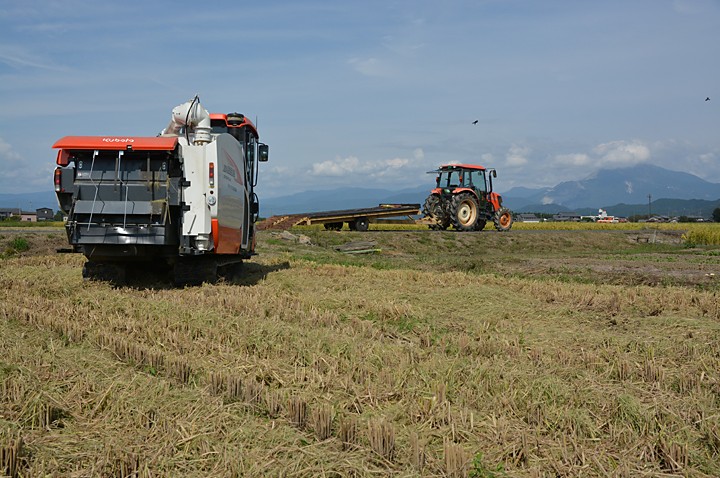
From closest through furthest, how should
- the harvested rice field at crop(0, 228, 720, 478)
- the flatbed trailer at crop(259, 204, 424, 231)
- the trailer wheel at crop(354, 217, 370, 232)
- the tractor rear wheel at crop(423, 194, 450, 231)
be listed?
the harvested rice field at crop(0, 228, 720, 478) < the flatbed trailer at crop(259, 204, 424, 231) < the tractor rear wheel at crop(423, 194, 450, 231) < the trailer wheel at crop(354, 217, 370, 232)

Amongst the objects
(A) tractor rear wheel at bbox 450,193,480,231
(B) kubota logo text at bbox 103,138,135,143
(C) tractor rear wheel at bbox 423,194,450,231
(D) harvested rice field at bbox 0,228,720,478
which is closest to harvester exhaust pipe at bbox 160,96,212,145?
(B) kubota logo text at bbox 103,138,135,143

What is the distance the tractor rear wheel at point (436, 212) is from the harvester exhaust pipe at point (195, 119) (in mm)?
20262

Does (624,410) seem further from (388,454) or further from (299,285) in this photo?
(299,285)

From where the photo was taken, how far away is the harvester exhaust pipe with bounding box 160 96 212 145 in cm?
1138

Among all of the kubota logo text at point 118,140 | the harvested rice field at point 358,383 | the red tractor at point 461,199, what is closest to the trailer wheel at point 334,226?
the red tractor at point 461,199

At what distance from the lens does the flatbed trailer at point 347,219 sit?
102 ft

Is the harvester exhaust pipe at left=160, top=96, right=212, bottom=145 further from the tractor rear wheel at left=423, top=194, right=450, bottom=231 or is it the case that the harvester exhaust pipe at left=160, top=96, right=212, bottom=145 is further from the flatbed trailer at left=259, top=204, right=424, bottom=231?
the tractor rear wheel at left=423, top=194, right=450, bottom=231

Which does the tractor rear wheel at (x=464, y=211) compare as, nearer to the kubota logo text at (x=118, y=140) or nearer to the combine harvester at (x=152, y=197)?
the combine harvester at (x=152, y=197)

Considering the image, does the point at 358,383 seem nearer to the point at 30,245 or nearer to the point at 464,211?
the point at 30,245

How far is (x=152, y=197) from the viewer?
35.1 feet

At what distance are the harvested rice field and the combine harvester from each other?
88 centimetres

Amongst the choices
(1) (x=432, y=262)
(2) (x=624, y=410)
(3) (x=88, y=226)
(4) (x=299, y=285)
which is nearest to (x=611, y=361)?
(2) (x=624, y=410)

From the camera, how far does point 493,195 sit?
32062mm

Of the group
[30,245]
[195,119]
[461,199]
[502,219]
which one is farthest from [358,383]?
[502,219]
